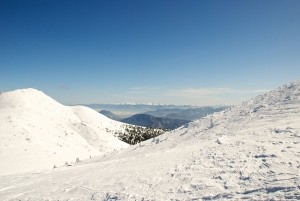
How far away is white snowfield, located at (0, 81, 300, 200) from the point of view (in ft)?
28.3

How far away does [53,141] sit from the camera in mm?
43344

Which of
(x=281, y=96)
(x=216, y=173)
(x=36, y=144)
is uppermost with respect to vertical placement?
(x=281, y=96)

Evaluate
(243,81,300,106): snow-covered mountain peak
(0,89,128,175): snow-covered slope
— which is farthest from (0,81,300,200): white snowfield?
(0,89,128,175): snow-covered slope

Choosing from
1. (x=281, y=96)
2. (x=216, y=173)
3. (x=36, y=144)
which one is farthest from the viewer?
(x=36, y=144)

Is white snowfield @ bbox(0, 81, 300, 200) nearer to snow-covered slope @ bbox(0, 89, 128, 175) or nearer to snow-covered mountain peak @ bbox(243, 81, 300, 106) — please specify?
snow-covered mountain peak @ bbox(243, 81, 300, 106)

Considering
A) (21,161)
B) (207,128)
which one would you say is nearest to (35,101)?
(21,161)

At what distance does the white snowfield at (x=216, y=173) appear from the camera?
8.62m

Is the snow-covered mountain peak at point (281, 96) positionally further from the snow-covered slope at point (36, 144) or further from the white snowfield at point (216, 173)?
the snow-covered slope at point (36, 144)

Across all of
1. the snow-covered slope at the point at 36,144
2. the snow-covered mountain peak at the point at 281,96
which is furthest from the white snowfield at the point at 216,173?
the snow-covered slope at the point at 36,144

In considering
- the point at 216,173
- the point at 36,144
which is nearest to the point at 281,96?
the point at 216,173

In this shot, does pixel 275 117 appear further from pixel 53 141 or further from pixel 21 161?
pixel 53 141

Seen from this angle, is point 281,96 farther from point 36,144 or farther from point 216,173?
point 36,144

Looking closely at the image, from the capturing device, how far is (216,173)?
10016 mm

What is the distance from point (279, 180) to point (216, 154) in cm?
373
